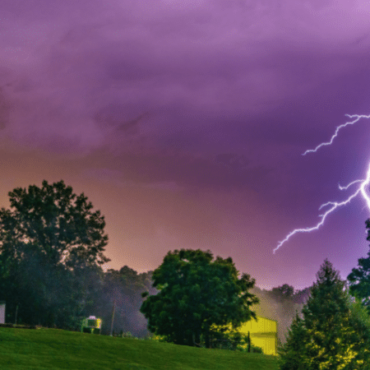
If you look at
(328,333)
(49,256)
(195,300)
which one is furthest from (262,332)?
(328,333)

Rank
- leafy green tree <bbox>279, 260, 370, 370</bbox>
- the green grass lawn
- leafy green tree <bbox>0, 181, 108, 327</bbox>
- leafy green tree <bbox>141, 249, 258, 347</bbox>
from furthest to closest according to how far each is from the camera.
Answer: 1. leafy green tree <bbox>0, 181, 108, 327</bbox>
2. leafy green tree <bbox>141, 249, 258, 347</bbox>
3. the green grass lawn
4. leafy green tree <bbox>279, 260, 370, 370</bbox>

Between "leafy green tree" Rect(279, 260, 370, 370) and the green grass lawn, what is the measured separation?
27.5 feet

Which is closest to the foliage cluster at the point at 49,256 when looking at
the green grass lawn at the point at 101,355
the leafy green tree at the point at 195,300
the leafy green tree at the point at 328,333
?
the leafy green tree at the point at 195,300

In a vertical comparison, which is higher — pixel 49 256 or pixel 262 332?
pixel 49 256

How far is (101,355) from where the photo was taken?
24.5 meters

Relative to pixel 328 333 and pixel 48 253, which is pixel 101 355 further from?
pixel 48 253

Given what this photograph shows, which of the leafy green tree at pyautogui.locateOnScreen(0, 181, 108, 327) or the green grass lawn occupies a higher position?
the leafy green tree at pyautogui.locateOnScreen(0, 181, 108, 327)

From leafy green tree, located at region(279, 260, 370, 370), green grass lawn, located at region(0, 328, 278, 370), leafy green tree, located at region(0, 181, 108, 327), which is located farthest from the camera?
leafy green tree, located at region(0, 181, 108, 327)

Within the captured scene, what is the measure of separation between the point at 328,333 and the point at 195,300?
2865cm

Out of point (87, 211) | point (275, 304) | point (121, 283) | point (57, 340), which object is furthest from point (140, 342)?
point (275, 304)

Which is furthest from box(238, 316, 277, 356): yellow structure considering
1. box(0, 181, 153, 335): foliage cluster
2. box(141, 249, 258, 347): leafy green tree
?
box(0, 181, 153, 335): foliage cluster

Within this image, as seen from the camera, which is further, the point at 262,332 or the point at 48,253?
the point at 48,253

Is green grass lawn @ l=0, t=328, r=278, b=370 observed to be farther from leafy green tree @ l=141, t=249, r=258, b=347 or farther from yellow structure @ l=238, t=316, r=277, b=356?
yellow structure @ l=238, t=316, r=277, b=356

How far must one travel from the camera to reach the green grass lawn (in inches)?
848
